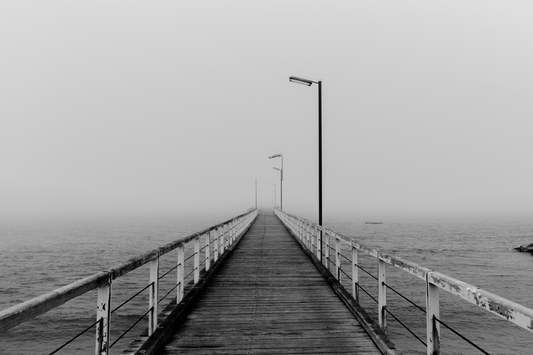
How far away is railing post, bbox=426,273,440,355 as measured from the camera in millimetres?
3154

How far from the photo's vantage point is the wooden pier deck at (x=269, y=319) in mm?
4562

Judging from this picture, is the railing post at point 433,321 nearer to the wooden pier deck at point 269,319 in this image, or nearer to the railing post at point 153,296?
the wooden pier deck at point 269,319

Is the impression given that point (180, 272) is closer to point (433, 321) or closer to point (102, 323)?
point (102, 323)

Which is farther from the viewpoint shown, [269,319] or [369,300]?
[369,300]

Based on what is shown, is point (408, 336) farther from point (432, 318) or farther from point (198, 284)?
point (432, 318)

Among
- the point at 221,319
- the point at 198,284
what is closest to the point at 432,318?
the point at 221,319

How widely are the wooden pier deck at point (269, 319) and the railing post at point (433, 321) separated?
132 cm

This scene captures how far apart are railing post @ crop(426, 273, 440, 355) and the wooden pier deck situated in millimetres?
1325

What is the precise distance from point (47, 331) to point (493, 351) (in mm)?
16001

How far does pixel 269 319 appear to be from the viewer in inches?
225

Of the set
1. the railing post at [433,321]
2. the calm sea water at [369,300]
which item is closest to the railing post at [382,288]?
the railing post at [433,321]

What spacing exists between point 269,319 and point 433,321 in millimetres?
3026

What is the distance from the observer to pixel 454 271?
28.0m

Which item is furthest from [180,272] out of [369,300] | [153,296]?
[369,300]
